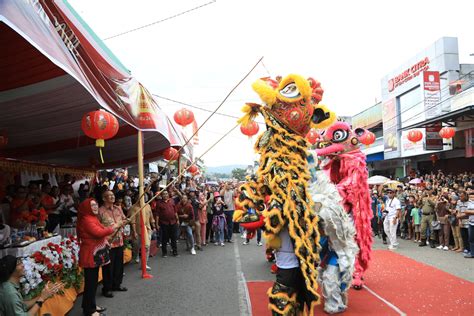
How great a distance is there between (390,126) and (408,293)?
793 inches

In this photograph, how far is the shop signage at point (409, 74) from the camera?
65.0 ft

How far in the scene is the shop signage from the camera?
1981cm

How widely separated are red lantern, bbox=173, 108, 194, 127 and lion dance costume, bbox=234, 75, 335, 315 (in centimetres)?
540

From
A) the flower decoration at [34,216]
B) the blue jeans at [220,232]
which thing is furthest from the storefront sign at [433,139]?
the flower decoration at [34,216]

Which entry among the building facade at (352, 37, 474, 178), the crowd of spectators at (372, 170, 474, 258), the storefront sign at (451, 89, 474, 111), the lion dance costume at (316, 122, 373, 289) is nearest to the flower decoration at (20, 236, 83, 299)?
the lion dance costume at (316, 122, 373, 289)

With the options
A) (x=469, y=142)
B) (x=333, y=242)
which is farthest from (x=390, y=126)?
(x=333, y=242)

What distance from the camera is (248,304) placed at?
4.82m

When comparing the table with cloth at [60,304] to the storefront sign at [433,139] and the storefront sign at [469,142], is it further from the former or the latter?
the storefront sign at [433,139]

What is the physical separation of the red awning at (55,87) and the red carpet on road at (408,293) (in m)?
3.26

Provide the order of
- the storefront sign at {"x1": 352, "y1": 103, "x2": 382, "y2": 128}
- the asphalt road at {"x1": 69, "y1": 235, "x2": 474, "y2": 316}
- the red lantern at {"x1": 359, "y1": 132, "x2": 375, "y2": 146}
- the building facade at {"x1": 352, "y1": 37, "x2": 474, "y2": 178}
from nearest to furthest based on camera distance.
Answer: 1. the asphalt road at {"x1": 69, "y1": 235, "x2": 474, "y2": 316}
2. the red lantern at {"x1": 359, "y1": 132, "x2": 375, "y2": 146}
3. the building facade at {"x1": 352, "y1": 37, "x2": 474, "y2": 178}
4. the storefront sign at {"x1": 352, "y1": 103, "x2": 382, "y2": 128}

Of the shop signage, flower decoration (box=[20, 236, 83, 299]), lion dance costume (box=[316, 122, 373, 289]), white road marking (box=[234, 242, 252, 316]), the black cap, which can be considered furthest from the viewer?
the shop signage

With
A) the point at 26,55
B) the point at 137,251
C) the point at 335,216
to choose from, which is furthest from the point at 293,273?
the point at 137,251

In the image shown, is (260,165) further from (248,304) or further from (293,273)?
(248,304)

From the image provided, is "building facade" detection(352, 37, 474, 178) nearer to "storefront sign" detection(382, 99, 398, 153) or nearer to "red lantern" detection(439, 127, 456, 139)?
"storefront sign" detection(382, 99, 398, 153)
